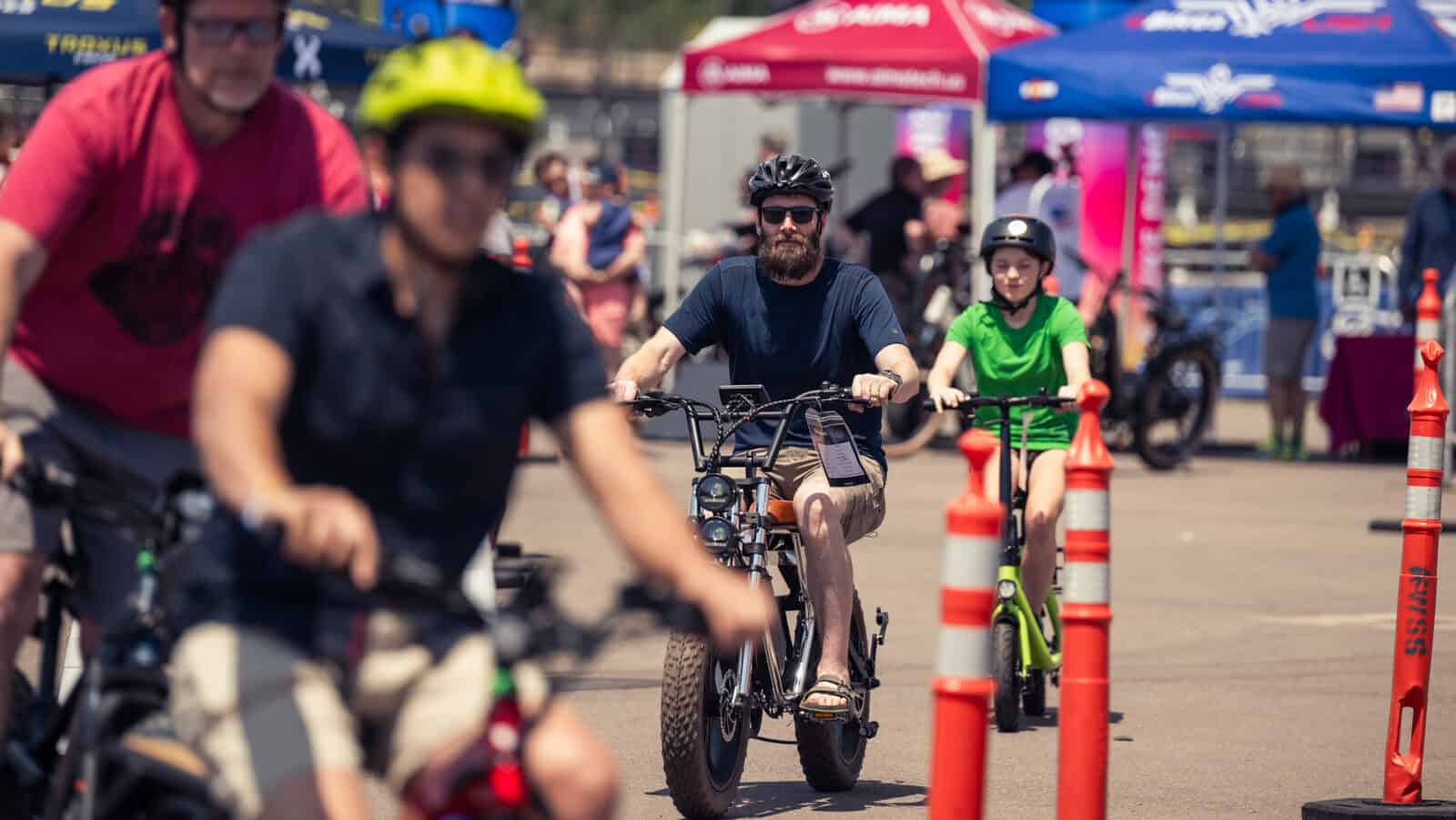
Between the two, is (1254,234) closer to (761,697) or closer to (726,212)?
(726,212)

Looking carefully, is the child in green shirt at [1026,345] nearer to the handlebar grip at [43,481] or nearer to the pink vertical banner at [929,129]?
the handlebar grip at [43,481]

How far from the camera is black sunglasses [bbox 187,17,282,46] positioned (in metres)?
4.36

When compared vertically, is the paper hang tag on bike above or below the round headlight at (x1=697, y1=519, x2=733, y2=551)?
above

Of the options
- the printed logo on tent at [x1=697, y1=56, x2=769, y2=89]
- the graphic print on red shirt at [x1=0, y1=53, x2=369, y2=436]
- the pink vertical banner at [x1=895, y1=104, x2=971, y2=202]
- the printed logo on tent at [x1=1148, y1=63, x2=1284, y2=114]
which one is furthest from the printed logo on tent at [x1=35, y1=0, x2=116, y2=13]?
the pink vertical banner at [x1=895, y1=104, x2=971, y2=202]

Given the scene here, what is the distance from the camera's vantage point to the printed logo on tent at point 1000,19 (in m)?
19.6

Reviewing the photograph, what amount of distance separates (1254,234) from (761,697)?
31107 mm

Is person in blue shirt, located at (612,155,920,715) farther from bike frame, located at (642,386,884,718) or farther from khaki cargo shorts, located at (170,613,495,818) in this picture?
khaki cargo shorts, located at (170,613,495,818)

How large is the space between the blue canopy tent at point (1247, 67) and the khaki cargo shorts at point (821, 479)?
10782 millimetres

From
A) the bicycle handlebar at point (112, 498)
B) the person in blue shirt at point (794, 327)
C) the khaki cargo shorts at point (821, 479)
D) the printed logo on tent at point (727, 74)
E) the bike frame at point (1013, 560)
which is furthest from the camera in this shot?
the printed logo on tent at point (727, 74)

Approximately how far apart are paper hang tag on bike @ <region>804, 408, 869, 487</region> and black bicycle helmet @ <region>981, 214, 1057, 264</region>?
2.11 meters

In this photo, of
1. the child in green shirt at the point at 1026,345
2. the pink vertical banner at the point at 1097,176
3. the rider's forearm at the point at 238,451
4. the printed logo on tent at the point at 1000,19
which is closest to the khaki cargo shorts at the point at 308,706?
the rider's forearm at the point at 238,451

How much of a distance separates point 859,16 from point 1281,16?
333 cm

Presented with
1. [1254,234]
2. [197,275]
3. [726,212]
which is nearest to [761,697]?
[197,275]

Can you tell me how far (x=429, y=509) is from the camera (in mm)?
3742
